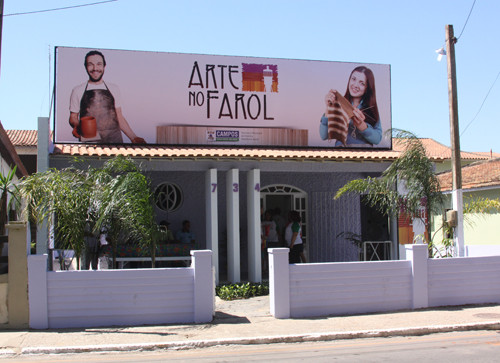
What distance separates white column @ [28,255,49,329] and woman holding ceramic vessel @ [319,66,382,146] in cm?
870

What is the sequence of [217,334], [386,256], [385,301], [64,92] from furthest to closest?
[386,256]
[64,92]
[385,301]
[217,334]

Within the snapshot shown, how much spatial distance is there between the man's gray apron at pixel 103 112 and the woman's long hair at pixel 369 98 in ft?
20.0

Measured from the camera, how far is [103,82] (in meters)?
13.6

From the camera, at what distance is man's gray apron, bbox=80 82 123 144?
43.9ft

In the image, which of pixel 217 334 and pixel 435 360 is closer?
pixel 435 360

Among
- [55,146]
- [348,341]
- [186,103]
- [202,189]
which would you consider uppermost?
[186,103]

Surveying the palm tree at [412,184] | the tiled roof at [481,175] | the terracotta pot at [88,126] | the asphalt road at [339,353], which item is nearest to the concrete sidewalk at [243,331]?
the asphalt road at [339,353]

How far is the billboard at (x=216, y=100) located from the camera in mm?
13414

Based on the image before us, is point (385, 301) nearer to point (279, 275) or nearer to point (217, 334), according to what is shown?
point (279, 275)

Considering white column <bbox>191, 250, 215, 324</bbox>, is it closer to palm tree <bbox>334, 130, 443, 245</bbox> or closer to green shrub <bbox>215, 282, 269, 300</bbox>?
green shrub <bbox>215, 282, 269, 300</bbox>

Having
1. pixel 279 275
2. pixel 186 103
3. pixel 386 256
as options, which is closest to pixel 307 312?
pixel 279 275

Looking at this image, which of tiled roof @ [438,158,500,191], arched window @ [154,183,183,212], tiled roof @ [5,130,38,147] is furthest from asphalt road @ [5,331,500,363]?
tiled roof @ [5,130,38,147]

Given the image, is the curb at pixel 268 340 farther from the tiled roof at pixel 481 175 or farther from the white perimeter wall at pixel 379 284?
the tiled roof at pixel 481 175

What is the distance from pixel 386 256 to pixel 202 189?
5075 millimetres
